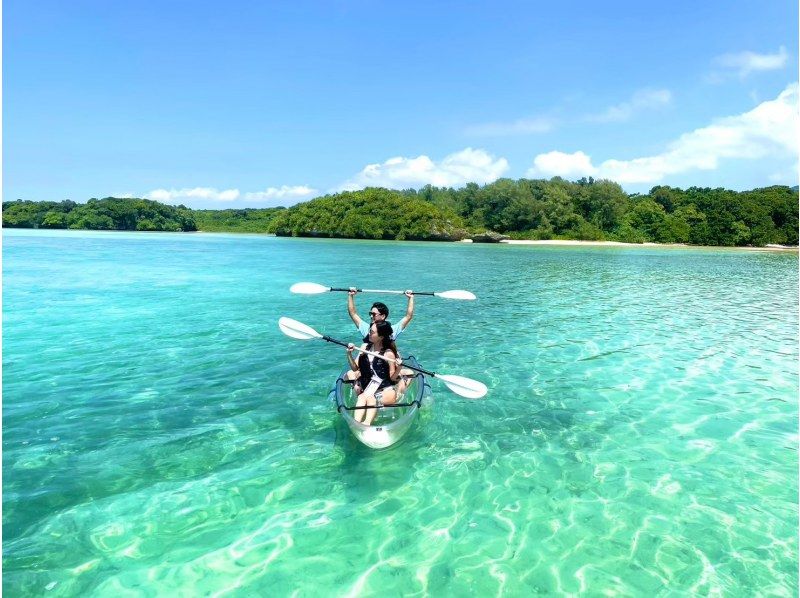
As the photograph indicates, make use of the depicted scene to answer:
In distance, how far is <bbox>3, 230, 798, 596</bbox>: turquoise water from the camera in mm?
4648

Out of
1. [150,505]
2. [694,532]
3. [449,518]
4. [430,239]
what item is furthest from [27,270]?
[430,239]

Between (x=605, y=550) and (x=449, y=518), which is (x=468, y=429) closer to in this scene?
(x=449, y=518)

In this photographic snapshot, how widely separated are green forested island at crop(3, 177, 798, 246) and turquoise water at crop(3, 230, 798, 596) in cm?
8060

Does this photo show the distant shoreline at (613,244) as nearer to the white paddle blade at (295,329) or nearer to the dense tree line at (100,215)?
the white paddle blade at (295,329)

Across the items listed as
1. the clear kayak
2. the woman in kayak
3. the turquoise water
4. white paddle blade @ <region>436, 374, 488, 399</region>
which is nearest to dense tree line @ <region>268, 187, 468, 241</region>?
the turquoise water

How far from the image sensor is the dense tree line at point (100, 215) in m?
136

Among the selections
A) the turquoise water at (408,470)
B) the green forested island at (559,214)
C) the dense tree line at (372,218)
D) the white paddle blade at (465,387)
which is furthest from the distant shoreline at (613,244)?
the white paddle blade at (465,387)

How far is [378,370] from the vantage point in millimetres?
7398

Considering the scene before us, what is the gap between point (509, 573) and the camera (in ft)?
15.2

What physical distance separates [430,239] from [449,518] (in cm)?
9106

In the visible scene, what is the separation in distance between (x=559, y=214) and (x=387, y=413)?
3676 inches

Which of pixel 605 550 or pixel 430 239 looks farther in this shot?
pixel 430 239

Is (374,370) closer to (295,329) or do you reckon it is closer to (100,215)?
(295,329)

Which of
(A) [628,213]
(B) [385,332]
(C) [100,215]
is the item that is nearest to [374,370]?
(B) [385,332]
